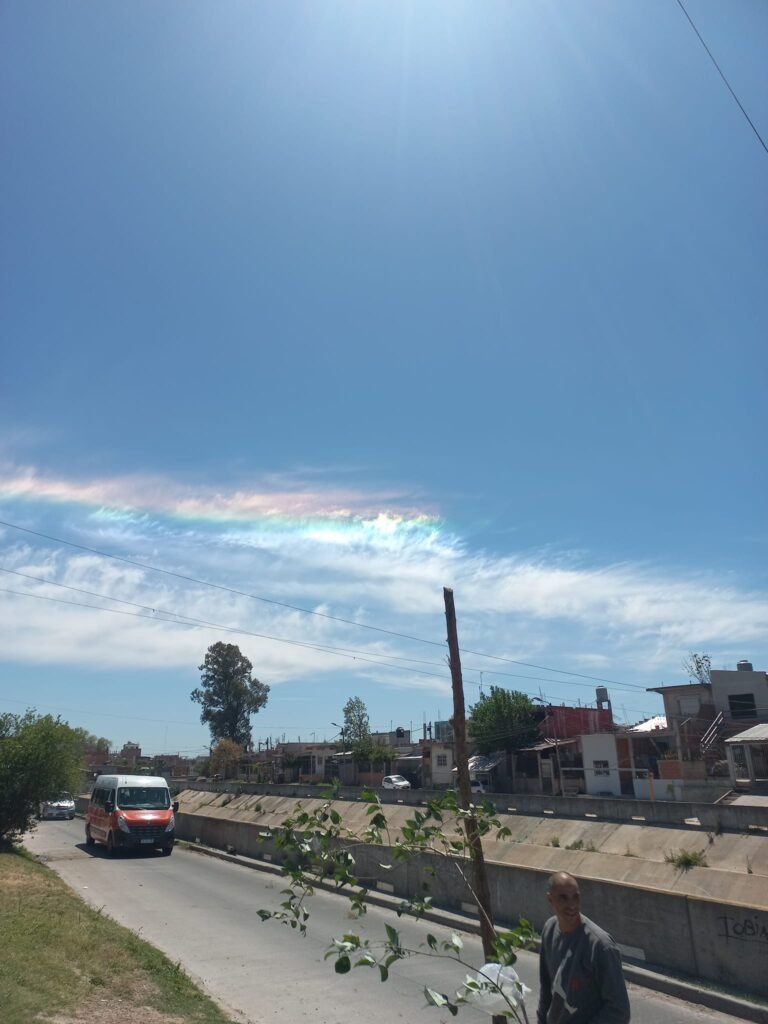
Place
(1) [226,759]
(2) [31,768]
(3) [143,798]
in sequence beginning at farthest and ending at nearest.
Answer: (1) [226,759] → (3) [143,798] → (2) [31,768]

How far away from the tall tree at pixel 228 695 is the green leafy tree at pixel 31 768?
53.4 metres

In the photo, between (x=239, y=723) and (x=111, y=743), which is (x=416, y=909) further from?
(x=111, y=743)

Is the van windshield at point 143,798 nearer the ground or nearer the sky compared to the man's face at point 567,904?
nearer the ground

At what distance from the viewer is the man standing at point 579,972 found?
3.51 metres

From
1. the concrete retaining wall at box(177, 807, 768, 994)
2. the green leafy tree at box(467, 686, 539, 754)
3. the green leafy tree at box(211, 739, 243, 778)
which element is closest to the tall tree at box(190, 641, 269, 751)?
the green leafy tree at box(211, 739, 243, 778)

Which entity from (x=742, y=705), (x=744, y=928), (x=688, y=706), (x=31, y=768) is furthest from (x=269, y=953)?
(x=742, y=705)

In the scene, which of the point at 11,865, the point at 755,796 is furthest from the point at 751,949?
the point at 755,796

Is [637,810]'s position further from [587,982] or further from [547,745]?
[547,745]

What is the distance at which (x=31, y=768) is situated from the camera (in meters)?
18.6

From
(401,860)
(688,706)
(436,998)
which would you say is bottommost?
(436,998)

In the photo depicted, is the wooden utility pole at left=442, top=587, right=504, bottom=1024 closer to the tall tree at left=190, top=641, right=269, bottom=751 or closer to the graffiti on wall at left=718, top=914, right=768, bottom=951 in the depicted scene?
the graffiti on wall at left=718, top=914, right=768, bottom=951

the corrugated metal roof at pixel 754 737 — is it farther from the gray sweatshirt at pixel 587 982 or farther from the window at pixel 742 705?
the gray sweatshirt at pixel 587 982

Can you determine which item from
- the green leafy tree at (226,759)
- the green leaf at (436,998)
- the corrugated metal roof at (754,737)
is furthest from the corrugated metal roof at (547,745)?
the green leaf at (436,998)

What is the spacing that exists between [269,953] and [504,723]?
44.3 m
